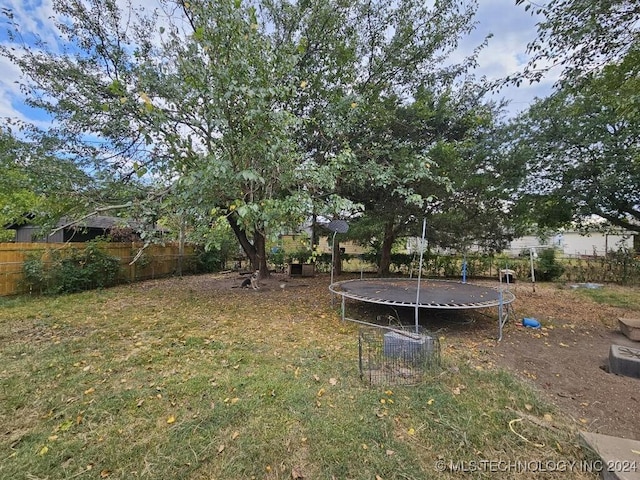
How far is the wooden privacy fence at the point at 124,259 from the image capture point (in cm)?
661

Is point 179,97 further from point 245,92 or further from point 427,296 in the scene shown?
point 427,296

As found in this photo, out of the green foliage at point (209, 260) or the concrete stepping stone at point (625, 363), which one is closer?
the concrete stepping stone at point (625, 363)

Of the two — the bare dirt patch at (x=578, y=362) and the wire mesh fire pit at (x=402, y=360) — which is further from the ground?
the wire mesh fire pit at (x=402, y=360)

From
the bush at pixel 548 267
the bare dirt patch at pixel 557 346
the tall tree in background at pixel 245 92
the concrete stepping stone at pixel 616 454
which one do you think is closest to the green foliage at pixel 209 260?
the tall tree in background at pixel 245 92

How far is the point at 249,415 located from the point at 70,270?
7.30m

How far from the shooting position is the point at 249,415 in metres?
2.26

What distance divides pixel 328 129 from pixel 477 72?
394 cm

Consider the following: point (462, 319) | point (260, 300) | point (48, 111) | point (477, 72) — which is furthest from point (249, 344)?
point (477, 72)

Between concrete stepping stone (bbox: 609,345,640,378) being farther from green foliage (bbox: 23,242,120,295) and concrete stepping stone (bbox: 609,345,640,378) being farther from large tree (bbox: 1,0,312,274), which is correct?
green foliage (bbox: 23,242,120,295)

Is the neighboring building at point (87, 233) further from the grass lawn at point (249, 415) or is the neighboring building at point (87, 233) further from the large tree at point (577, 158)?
the large tree at point (577, 158)

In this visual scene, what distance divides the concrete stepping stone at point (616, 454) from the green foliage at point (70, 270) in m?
9.19

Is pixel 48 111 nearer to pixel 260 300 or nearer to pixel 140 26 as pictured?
pixel 140 26

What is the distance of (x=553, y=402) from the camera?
2555mm

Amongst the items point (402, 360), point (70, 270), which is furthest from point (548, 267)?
point (70, 270)
